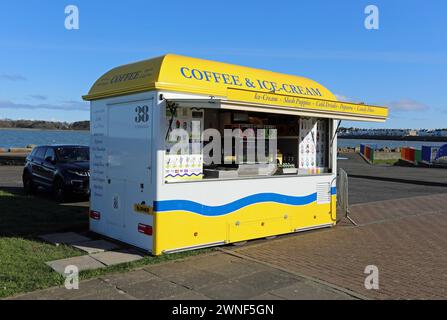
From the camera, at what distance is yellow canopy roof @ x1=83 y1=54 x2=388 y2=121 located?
693cm

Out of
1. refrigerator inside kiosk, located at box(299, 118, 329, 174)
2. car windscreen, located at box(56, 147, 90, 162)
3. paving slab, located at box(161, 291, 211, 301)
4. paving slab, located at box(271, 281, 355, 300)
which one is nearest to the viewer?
paving slab, located at box(161, 291, 211, 301)

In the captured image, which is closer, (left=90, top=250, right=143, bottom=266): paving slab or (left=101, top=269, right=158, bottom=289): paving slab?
(left=101, top=269, right=158, bottom=289): paving slab

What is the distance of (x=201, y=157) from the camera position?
25.3 ft

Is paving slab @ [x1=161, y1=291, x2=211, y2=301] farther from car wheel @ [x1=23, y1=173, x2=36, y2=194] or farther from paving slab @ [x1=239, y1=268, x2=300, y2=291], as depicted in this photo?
car wheel @ [x1=23, y1=173, x2=36, y2=194]

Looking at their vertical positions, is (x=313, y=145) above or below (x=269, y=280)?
above

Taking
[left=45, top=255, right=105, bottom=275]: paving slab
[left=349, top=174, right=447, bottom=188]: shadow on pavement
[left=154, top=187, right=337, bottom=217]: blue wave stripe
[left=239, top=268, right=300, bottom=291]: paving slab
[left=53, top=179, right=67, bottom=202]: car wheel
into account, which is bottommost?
[left=239, top=268, right=300, bottom=291]: paving slab

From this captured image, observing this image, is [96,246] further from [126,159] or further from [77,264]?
[126,159]

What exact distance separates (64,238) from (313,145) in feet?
17.6

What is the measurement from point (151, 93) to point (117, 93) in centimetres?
97

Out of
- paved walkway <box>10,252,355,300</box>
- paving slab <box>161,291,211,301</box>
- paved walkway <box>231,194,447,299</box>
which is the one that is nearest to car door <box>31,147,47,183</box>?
paved walkway <box>231,194,447,299</box>

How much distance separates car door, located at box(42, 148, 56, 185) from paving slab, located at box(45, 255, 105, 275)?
709 centimetres

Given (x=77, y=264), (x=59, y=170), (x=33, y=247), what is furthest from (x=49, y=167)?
(x=77, y=264)

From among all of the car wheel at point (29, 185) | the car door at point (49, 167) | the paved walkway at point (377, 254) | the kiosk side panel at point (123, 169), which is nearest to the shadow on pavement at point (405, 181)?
the paved walkway at point (377, 254)
